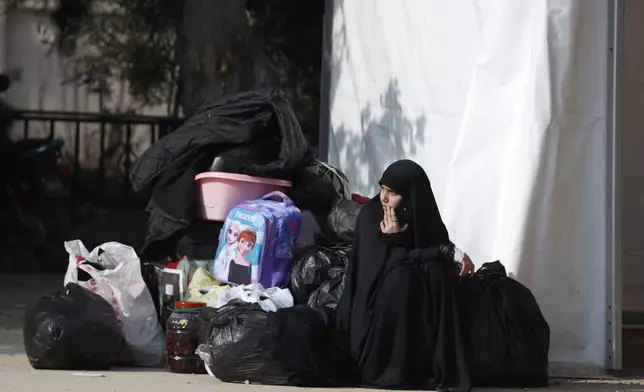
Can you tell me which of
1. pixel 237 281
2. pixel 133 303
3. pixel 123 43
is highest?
pixel 123 43

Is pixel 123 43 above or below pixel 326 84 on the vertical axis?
above

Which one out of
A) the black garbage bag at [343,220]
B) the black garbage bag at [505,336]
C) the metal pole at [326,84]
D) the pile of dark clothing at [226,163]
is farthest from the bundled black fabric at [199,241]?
the metal pole at [326,84]

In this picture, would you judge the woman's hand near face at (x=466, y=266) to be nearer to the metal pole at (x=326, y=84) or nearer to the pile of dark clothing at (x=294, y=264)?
the pile of dark clothing at (x=294, y=264)

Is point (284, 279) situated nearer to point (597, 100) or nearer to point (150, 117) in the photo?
point (597, 100)

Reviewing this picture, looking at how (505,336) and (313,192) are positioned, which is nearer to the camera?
(505,336)

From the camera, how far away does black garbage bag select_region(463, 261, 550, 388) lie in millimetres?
5918

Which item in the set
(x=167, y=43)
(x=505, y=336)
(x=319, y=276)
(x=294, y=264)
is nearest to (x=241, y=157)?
(x=294, y=264)

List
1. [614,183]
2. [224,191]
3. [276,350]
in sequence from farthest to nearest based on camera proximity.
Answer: [224,191] → [614,183] → [276,350]

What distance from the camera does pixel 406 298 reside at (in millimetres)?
5816

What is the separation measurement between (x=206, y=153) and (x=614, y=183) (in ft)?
7.81

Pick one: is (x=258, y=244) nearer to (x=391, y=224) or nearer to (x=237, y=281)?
(x=237, y=281)

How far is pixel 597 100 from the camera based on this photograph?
6340mm

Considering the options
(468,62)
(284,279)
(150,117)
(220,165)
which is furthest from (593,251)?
(150,117)

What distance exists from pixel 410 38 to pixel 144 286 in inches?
93.5
